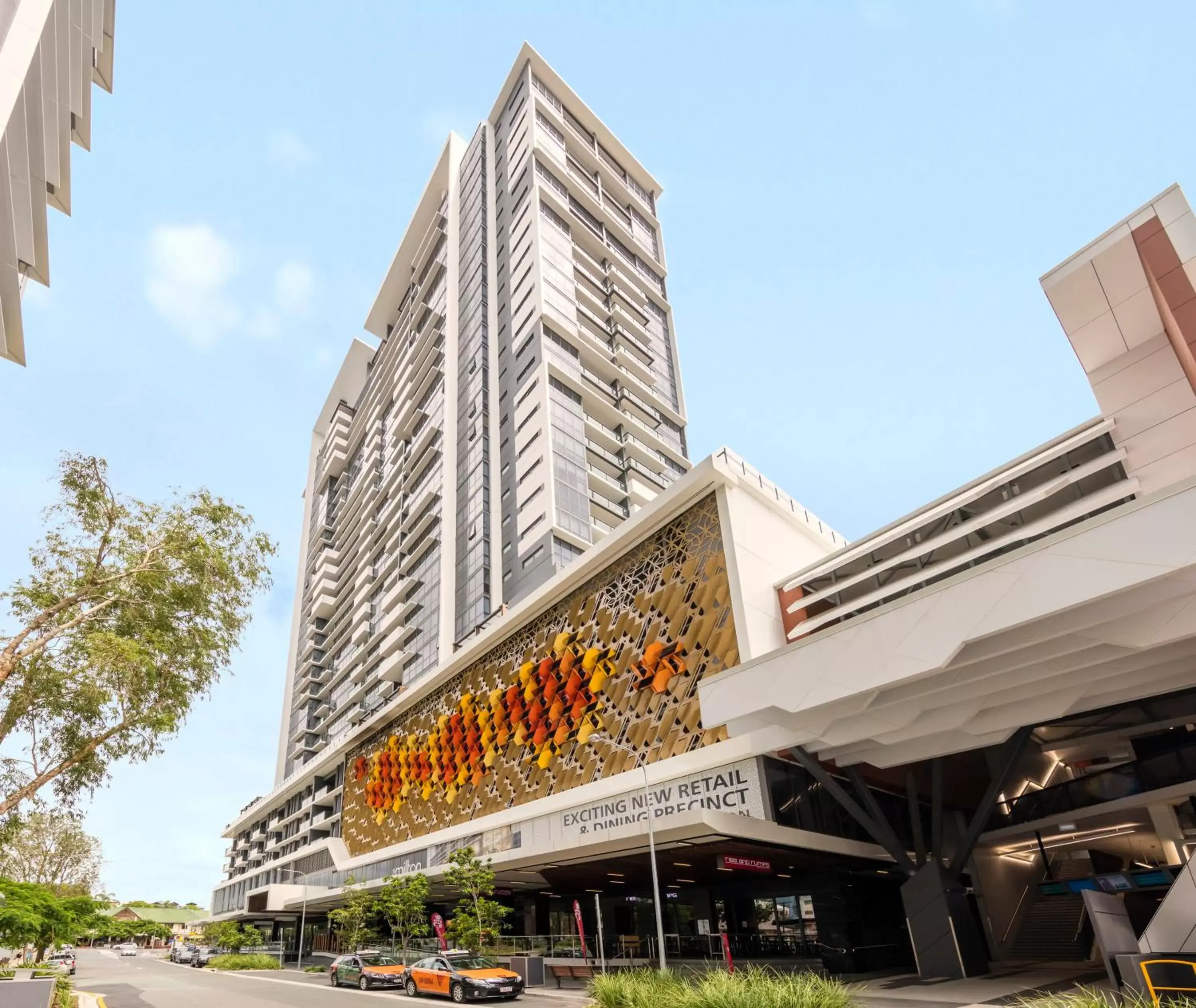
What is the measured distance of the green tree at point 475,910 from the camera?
30.0 meters

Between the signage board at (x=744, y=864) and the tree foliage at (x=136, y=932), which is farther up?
the signage board at (x=744, y=864)

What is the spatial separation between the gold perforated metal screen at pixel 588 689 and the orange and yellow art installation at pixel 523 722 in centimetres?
7

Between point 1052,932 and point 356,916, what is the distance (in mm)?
36023

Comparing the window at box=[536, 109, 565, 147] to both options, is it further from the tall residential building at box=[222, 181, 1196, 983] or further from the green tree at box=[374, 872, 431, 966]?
the green tree at box=[374, 872, 431, 966]

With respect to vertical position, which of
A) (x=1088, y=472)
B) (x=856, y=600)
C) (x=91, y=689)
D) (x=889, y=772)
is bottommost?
(x=889, y=772)

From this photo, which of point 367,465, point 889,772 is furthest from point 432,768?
point 367,465

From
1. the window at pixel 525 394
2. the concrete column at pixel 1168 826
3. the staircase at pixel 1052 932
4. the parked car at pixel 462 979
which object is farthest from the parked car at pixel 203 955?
the concrete column at pixel 1168 826

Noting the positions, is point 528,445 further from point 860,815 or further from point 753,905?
point 860,815

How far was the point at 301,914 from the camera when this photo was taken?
64.8m

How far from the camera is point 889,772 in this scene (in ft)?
90.6

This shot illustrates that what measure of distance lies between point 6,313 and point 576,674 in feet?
89.2

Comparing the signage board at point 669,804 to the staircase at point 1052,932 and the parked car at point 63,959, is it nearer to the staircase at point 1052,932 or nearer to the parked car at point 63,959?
Answer: the staircase at point 1052,932

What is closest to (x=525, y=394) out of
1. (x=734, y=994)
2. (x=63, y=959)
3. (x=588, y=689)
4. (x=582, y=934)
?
(x=588, y=689)

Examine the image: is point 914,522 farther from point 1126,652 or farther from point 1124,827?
point 1124,827
